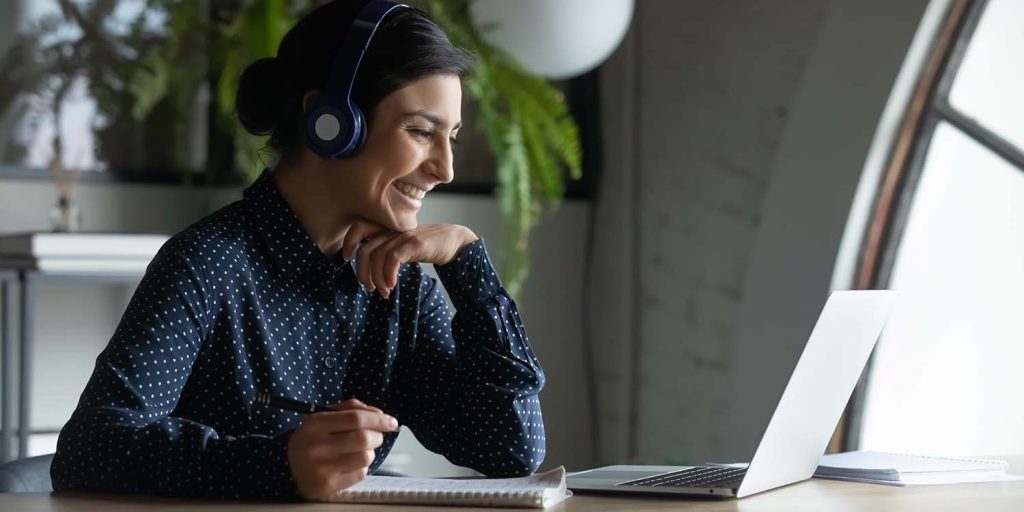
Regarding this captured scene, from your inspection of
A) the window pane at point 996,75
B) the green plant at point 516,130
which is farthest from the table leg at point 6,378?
the window pane at point 996,75

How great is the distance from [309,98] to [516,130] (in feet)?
5.11

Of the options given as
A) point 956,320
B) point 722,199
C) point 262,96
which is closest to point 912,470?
point 262,96

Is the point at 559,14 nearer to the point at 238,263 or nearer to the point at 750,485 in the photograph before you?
the point at 238,263

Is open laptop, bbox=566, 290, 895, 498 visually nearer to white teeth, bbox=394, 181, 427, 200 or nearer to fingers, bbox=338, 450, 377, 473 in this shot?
fingers, bbox=338, 450, 377, 473

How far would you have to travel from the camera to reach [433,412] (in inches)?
64.2

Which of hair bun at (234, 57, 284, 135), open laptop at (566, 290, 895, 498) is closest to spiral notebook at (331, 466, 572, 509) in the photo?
open laptop at (566, 290, 895, 498)

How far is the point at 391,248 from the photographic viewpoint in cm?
150

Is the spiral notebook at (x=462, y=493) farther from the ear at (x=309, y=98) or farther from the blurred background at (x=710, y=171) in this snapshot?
the blurred background at (x=710, y=171)

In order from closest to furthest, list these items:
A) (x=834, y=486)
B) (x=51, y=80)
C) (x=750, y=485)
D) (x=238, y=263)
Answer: (x=750, y=485) → (x=834, y=486) → (x=238, y=263) → (x=51, y=80)

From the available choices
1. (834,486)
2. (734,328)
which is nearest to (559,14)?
(734,328)

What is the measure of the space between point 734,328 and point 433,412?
1706 mm

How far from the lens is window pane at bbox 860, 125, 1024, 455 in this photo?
2824mm

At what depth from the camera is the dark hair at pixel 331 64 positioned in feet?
4.99

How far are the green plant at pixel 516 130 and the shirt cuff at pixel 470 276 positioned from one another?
1.44 meters
